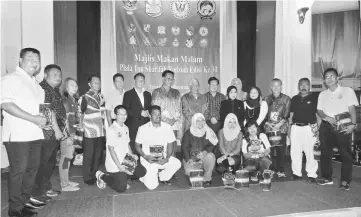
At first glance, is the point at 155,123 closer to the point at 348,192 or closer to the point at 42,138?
the point at 42,138

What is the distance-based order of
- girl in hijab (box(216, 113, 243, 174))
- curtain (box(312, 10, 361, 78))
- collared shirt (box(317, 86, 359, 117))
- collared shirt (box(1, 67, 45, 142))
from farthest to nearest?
curtain (box(312, 10, 361, 78))
girl in hijab (box(216, 113, 243, 174))
collared shirt (box(317, 86, 359, 117))
collared shirt (box(1, 67, 45, 142))

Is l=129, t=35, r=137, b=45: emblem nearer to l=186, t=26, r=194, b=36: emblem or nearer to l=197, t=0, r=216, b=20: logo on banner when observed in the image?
l=186, t=26, r=194, b=36: emblem

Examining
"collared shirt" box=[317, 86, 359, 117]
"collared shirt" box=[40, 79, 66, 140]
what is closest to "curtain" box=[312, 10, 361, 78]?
"collared shirt" box=[317, 86, 359, 117]

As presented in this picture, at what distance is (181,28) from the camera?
553 cm

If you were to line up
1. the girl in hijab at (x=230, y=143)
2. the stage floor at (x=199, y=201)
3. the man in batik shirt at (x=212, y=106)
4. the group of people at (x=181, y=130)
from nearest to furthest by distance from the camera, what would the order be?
the stage floor at (x=199, y=201) → the group of people at (x=181, y=130) → the girl in hijab at (x=230, y=143) → the man in batik shirt at (x=212, y=106)

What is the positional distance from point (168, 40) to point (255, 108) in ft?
7.72

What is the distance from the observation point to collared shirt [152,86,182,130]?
4.12 m

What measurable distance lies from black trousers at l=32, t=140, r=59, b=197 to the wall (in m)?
4.66

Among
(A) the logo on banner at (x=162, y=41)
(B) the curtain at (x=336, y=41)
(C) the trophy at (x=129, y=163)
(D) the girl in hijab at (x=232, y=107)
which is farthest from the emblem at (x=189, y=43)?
(B) the curtain at (x=336, y=41)

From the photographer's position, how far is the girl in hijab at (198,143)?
3665mm

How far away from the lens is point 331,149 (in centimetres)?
361

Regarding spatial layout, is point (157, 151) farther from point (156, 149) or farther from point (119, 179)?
point (119, 179)

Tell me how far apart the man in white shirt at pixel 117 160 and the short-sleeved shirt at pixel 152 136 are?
0.77ft

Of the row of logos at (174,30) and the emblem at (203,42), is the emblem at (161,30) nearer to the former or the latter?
the row of logos at (174,30)
